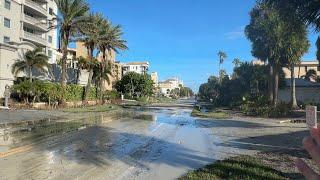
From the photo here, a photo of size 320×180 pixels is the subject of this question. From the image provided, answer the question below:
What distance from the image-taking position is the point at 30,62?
1982 inches

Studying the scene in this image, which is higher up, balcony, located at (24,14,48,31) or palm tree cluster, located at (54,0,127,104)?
balcony, located at (24,14,48,31)

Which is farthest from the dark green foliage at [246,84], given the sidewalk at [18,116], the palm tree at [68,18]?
the sidewalk at [18,116]

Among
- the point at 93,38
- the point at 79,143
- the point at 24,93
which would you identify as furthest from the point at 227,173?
the point at 93,38

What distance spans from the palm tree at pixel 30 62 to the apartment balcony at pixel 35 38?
16.2m

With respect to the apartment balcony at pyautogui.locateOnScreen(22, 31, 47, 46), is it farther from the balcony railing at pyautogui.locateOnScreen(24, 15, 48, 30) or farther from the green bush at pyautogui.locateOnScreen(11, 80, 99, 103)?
the green bush at pyautogui.locateOnScreen(11, 80, 99, 103)

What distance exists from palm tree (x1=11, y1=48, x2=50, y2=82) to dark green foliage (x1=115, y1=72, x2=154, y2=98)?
59.5 meters

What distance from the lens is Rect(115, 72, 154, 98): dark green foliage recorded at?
367ft

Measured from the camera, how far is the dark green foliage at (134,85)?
367 feet

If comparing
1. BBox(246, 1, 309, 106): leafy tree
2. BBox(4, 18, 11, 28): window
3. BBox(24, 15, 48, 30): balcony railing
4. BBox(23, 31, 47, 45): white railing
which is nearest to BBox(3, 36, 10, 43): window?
BBox(4, 18, 11, 28): window

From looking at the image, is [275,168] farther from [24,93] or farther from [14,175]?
[24,93]

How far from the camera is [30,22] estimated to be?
68.8 metres

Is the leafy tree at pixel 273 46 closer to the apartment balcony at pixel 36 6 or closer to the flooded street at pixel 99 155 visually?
the flooded street at pixel 99 155

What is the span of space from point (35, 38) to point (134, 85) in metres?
44.7

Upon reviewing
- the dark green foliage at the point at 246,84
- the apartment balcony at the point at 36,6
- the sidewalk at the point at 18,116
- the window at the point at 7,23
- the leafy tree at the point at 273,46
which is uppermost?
the apartment balcony at the point at 36,6
